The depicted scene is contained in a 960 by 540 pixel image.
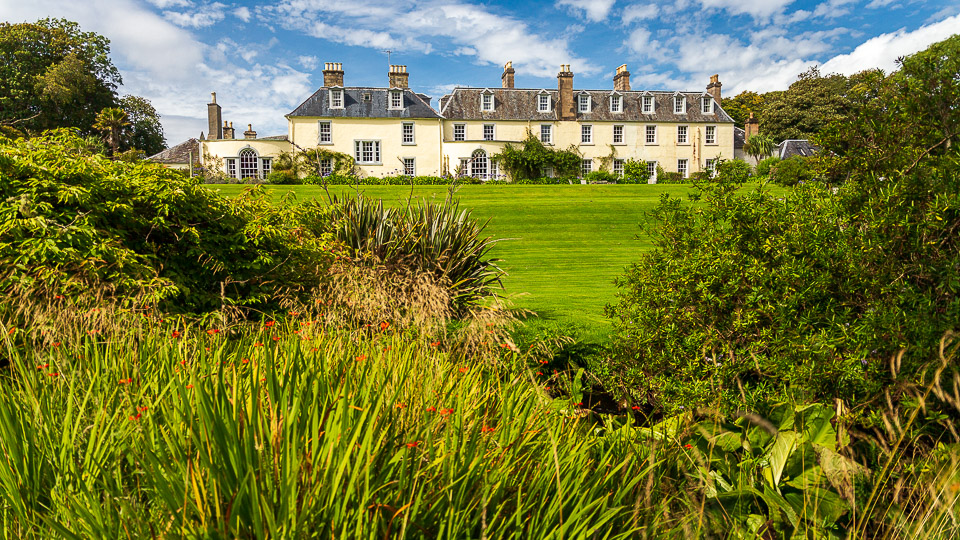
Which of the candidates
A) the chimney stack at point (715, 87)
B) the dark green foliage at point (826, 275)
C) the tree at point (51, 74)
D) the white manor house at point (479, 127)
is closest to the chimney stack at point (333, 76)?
the white manor house at point (479, 127)

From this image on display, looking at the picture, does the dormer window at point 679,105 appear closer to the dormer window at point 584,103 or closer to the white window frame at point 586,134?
the dormer window at point 584,103

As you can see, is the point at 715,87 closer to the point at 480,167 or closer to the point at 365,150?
the point at 480,167

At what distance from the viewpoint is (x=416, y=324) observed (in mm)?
4543

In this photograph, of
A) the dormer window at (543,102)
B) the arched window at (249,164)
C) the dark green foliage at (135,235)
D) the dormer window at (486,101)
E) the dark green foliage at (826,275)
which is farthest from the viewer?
the dormer window at (543,102)

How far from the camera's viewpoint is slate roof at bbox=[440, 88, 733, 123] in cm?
4084

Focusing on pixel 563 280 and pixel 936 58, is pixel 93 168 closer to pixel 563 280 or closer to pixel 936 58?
pixel 936 58

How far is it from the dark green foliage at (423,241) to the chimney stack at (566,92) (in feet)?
120

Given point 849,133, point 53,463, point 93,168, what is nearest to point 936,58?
point 849,133

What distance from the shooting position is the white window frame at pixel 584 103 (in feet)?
139

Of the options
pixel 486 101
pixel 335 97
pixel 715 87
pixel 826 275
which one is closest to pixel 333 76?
pixel 335 97

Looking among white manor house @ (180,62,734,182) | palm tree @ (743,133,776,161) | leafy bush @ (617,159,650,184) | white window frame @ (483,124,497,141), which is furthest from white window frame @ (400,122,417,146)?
palm tree @ (743,133,776,161)

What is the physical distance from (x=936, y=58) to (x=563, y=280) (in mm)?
8633

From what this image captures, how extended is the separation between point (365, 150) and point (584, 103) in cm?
1636

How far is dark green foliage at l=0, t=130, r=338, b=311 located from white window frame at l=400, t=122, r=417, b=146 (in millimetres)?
34164
